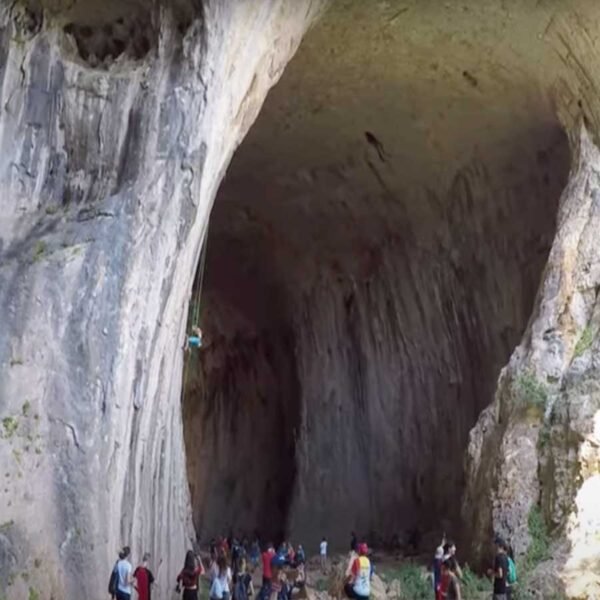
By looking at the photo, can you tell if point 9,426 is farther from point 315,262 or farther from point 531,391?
point 315,262

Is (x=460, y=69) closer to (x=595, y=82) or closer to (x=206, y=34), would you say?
(x=595, y=82)

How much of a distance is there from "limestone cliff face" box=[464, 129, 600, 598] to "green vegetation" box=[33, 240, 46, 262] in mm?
6144

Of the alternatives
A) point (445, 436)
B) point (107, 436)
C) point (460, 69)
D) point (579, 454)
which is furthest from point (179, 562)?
point (460, 69)

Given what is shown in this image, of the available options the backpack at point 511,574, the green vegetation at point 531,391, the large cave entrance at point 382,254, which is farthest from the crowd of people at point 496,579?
the large cave entrance at point 382,254

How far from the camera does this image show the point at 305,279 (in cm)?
2077

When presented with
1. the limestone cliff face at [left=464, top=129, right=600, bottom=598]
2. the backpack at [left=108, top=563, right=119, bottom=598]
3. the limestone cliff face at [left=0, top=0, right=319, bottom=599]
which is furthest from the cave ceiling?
the backpack at [left=108, top=563, right=119, bottom=598]

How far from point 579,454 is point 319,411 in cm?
929

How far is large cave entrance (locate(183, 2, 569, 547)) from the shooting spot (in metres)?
15.4

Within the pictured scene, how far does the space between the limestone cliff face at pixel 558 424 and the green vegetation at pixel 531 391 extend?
0.04 feet

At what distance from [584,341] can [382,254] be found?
7.08 metres

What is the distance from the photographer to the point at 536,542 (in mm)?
11484

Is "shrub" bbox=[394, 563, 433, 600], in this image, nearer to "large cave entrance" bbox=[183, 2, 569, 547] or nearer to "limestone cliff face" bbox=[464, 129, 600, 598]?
"limestone cliff face" bbox=[464, 129, 600, 598]

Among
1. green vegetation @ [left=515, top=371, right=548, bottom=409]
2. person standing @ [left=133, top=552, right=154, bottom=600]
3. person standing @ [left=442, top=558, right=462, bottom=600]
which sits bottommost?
person standing @ [left=442, top=558, right=462, bottom=600]

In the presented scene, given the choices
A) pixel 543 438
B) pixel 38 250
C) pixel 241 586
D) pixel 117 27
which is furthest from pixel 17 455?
pixel 543 438
